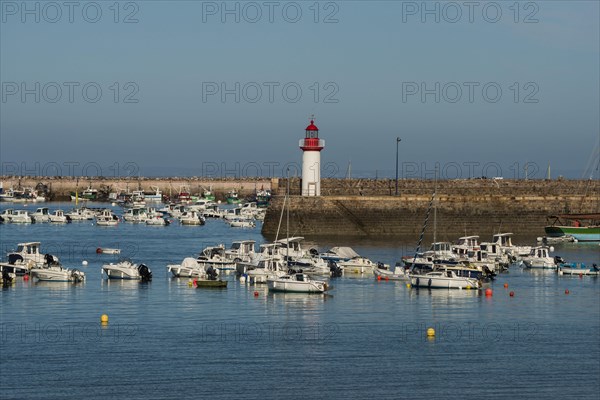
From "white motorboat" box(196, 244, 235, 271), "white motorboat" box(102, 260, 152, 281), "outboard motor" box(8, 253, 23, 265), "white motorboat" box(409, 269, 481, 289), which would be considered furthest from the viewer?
"white motorboat" box(196, 244, 235, 271)

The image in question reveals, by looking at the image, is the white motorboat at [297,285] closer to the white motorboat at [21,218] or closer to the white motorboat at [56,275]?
the white motorboat at [56,275]

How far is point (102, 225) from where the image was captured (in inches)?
3605

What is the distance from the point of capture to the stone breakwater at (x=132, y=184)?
144238 mm

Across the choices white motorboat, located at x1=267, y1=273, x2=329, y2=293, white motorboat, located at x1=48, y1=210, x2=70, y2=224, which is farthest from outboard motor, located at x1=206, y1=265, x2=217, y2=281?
white motorboat, located at x1=48, y1=210, x2=70, y2=224

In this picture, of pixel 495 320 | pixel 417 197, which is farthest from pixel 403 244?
pixel 495 320

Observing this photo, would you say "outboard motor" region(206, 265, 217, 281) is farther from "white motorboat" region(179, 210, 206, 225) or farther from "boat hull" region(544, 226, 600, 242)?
"white motorboat" region(179, 210, 206, 225)

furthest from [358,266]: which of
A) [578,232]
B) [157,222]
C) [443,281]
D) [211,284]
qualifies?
[157,222]

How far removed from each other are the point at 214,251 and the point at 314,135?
1997cm

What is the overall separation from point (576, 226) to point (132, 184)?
8514 cm

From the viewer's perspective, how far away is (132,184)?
491 ft

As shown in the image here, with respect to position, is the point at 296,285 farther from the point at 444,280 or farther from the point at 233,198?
the point at 233,198

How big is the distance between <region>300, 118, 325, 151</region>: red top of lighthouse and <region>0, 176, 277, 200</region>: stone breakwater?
7242cm

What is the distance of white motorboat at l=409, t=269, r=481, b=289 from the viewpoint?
4616 cm

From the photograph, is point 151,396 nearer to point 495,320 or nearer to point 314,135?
point 495,320
